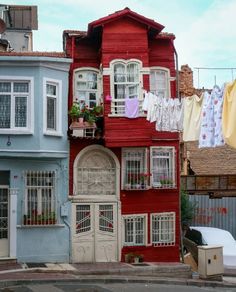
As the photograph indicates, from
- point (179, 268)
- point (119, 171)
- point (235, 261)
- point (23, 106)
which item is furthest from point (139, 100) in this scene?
point (235, 261)

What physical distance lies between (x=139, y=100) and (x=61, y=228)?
5.45 m

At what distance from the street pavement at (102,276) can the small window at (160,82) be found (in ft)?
21.6

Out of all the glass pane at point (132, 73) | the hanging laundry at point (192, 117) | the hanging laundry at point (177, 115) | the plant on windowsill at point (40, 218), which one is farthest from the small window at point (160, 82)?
the plant on windowsill at point (40, 218)

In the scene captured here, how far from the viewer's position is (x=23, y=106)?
68.0 ft

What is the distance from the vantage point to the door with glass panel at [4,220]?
20.8 metres

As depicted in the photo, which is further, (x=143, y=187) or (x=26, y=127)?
(x=143, y=187)

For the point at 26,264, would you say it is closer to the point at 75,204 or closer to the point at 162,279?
the point at 75,204

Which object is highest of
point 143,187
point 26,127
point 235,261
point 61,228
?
point 26,127

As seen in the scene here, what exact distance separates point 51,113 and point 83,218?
13.3 feet

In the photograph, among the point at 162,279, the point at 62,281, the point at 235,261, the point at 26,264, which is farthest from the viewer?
the point at 235,261

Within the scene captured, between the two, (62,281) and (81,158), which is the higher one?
(81,158)

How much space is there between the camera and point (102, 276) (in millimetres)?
18453

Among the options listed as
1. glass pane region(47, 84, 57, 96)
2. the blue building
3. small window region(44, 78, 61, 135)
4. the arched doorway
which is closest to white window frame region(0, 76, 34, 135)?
the blue building

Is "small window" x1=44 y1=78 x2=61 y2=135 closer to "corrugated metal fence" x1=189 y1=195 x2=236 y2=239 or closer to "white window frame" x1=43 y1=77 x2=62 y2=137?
"white window frame" x1=43 y1=77 x2=62 y2=137
